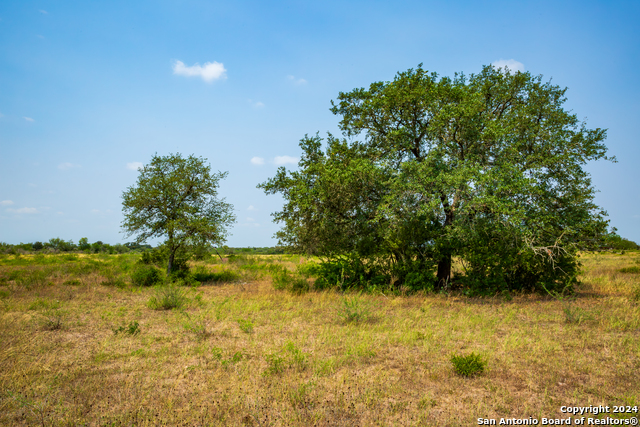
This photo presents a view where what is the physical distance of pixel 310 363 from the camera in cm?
691

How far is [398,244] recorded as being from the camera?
1560 cm

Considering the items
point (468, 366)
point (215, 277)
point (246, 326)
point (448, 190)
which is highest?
point (448, 190)

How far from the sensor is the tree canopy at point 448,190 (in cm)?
1341

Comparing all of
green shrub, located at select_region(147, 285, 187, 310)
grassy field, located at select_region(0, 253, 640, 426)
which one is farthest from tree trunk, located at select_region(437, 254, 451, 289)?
green shrub, located at select_region(147, 285, 187, 310)

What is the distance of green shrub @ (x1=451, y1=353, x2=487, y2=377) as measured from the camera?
634cm

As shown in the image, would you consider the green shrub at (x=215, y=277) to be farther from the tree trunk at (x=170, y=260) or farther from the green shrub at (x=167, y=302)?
the green shrub at (x=167, y=302)

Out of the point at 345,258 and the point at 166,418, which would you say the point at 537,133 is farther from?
the point at 166,418

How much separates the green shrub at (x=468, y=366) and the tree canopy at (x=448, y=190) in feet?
22.5

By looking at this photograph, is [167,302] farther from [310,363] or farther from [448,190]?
[448,190]

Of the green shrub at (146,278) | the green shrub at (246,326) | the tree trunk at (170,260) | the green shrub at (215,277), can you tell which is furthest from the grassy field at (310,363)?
the green shrub at (215,277)

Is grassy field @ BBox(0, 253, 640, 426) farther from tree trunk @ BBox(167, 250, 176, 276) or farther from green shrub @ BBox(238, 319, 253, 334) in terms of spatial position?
tree trunk @ BBox(167, 250, 176, 276)

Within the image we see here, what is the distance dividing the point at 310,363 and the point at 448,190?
9.03 metres

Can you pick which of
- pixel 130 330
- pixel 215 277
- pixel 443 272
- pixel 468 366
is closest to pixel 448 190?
pixel 443 272

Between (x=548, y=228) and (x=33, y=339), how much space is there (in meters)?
17.9
